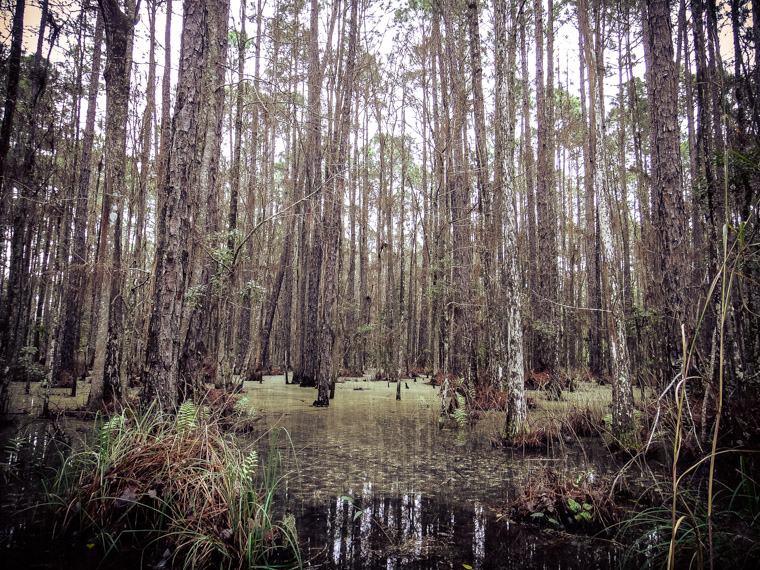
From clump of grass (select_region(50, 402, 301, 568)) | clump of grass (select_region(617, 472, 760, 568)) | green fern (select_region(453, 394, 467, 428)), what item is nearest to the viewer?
clump of grass (select_region(617, 472, 760, 568))

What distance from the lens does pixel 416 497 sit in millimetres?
3777

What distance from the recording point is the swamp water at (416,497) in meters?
2.75

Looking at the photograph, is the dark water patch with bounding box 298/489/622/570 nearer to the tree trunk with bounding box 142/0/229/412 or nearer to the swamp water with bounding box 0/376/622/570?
the swamp water with bounding box 0/376/622/570

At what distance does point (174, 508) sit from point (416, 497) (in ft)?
6.73

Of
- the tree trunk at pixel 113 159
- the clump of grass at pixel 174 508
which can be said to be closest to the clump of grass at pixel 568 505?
the clump of grass at pixel 174 508

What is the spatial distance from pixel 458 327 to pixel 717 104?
7944 mm

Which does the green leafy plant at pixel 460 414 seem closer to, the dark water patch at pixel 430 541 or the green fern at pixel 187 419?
the dark water patch at pixel 430 541

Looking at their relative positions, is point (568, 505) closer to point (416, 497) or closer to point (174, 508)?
point (416, 497)

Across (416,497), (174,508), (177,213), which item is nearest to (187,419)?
(174,508)

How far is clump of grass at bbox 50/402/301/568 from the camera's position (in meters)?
2.53

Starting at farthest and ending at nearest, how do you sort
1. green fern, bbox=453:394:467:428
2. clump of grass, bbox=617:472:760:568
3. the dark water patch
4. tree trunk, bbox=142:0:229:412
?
green fern, bbox=453:394:467:428, tree trunk, bbox=142:0:229:412, the dark water patch, clump of grass, bbox=617:472:760:568

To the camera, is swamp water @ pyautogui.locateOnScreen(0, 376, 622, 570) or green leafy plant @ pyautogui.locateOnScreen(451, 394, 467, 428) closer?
swamp water @ pyautogui.locateOnScreen(0, 376, 622, 570)

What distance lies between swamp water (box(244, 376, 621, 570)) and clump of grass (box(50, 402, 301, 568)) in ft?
1.30

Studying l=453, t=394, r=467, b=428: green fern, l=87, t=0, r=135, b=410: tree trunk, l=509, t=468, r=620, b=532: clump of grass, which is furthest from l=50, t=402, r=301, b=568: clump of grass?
l=87, t=0, r=135, b=410: tree trunk
